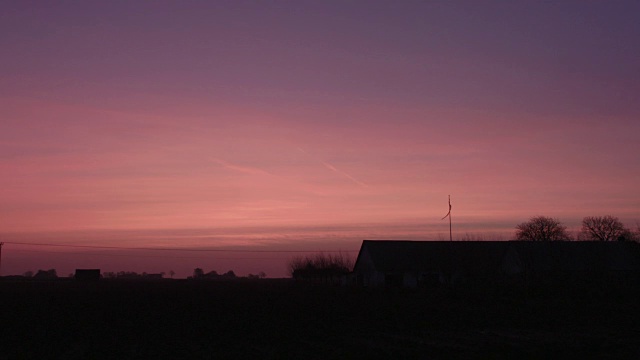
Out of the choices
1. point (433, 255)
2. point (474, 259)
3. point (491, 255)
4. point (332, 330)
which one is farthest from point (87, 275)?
point (332, 330)

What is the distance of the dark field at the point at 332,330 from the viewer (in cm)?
1798

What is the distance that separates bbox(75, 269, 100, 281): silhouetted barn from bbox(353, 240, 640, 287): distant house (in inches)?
3187

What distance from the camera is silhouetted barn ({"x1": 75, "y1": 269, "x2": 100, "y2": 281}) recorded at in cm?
12861

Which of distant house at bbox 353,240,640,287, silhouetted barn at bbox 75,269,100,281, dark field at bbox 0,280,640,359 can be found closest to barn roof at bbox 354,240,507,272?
distant house at bbox 353,240,640,287

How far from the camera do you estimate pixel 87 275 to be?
5118 inches

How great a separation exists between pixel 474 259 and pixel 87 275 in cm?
9386

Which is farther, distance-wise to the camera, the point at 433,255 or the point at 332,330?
the point at 433,255

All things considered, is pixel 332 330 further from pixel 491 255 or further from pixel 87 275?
pixel 87 275

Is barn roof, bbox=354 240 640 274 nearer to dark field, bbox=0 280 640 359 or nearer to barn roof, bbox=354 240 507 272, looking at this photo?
barn roof, bbox=354 240 507 272

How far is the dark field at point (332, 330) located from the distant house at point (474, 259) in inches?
868

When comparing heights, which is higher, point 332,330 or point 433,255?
point 433,255

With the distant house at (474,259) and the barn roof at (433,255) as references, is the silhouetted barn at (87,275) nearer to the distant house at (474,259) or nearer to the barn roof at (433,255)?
the barn roof at (433,255)

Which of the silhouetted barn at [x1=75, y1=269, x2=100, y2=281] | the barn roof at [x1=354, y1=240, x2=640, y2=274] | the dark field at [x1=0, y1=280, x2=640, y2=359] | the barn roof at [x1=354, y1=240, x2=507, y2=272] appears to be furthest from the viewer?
the silhouetted barn at [x1=75, y1=269, x2=100, y2=281]

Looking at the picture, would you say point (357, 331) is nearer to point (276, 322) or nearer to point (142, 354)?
point (276, 322)
